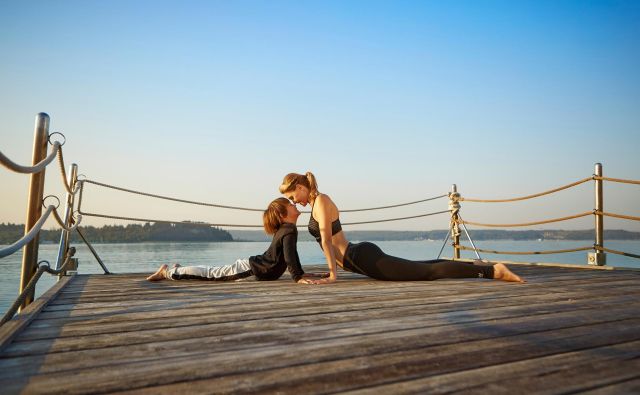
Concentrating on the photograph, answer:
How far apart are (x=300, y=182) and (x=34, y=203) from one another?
1962 mm

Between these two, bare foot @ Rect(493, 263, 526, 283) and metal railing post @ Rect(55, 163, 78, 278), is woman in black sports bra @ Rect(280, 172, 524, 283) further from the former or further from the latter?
metal railing post @ Rect(55, 163, 78, 278)

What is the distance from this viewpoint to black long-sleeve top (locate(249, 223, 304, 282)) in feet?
12.3

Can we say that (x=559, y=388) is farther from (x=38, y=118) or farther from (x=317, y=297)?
(x=38, y=118)

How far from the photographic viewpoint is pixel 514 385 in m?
1.26

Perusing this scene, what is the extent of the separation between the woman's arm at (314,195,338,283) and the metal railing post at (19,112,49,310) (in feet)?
6.71

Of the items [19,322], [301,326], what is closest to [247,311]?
[301,326]

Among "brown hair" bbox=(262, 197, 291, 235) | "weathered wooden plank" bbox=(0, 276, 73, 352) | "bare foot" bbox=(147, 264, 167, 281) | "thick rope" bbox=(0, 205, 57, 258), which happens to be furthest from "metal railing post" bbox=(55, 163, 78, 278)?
"brown hair" bbox=(262, 197, 291, 235)

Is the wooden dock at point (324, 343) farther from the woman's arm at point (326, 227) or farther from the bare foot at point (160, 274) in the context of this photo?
the bare foot at point (160, 274)

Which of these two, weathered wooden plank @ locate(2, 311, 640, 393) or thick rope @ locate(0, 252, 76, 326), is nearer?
weathered wooden plank @ locate(2, 311, 640, 393)

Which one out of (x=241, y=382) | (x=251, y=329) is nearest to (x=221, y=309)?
(x=251, y=329)

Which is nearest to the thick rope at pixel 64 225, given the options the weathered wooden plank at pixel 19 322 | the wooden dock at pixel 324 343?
the wooden dock at pixel 324 343

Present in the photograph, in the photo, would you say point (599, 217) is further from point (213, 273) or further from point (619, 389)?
point (619, 389)

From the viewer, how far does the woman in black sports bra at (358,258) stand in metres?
3.76

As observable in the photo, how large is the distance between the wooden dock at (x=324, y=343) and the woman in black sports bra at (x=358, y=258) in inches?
30.1
